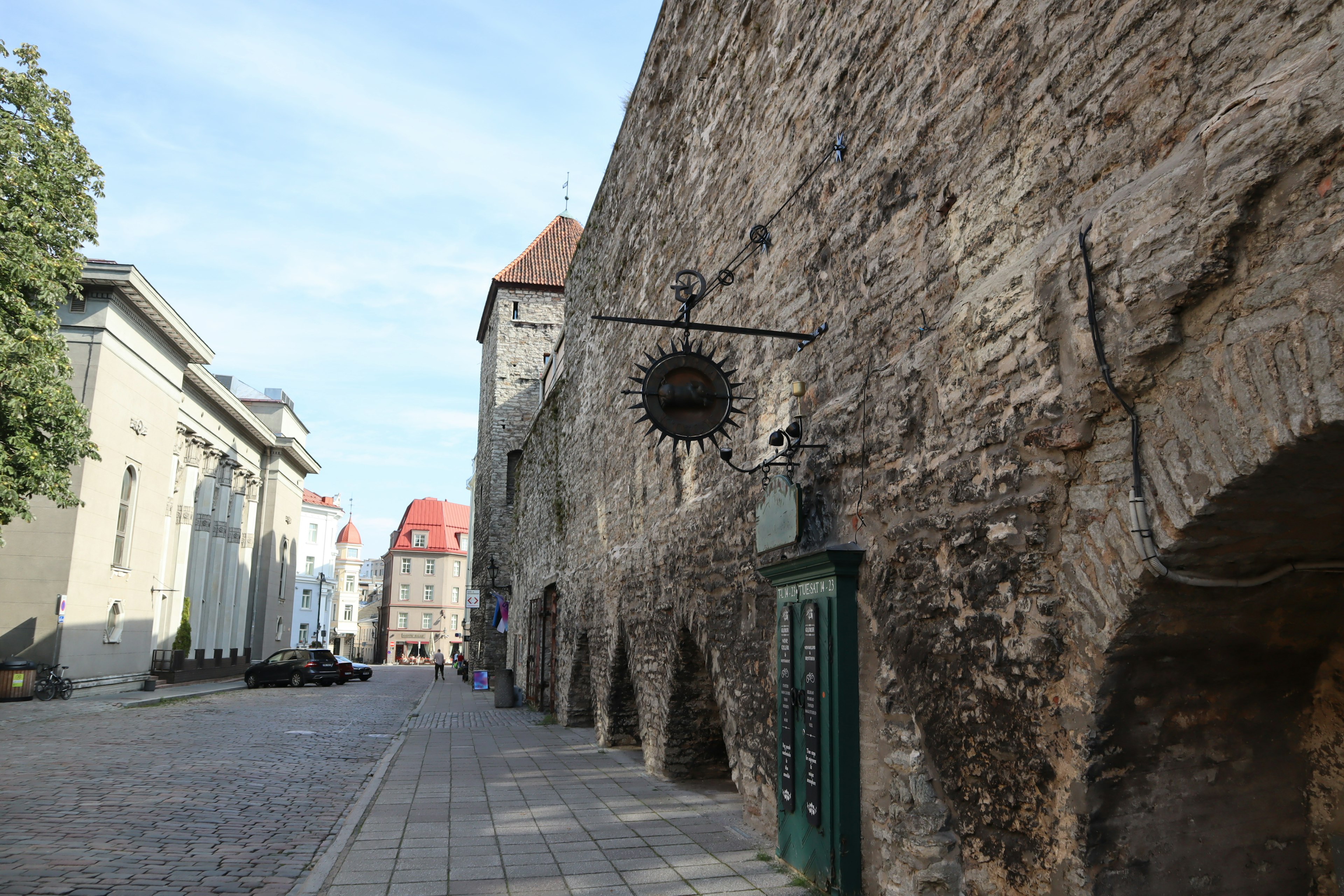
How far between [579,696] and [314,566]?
50.6 m

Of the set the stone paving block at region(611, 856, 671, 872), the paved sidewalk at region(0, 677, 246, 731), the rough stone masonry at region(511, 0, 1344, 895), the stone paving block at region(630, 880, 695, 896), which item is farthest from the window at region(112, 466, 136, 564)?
the stone paving block at region(630, 880, 695, 896)

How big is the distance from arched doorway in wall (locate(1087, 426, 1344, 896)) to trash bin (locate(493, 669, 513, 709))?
56.9 feet

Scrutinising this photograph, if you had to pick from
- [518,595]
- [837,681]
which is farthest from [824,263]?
[518,595]

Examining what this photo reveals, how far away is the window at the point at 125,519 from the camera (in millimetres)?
22141

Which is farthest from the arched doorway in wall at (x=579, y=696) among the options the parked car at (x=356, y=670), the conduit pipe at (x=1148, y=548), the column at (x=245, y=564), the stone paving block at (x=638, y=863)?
the column at (x=245, y=564)

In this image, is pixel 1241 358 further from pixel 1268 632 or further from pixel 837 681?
pixel 837 681

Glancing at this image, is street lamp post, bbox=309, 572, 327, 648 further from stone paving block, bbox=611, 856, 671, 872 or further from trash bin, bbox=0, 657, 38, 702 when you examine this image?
stone paving block, bbox=611, 856, 671, 872

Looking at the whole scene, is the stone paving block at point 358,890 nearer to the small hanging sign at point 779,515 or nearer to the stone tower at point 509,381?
the small hanging sign at point 779,515

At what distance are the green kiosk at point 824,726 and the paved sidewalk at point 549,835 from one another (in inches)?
11.9

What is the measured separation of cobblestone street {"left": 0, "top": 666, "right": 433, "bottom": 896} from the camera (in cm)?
513

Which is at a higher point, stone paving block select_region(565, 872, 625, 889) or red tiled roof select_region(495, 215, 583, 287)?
red tiled roof select_region(495, 215, 583, 287)

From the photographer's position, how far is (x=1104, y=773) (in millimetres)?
2928

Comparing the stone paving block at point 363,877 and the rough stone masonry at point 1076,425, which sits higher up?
the rough stone masonry at point 1076,425

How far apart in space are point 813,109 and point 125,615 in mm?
23333
